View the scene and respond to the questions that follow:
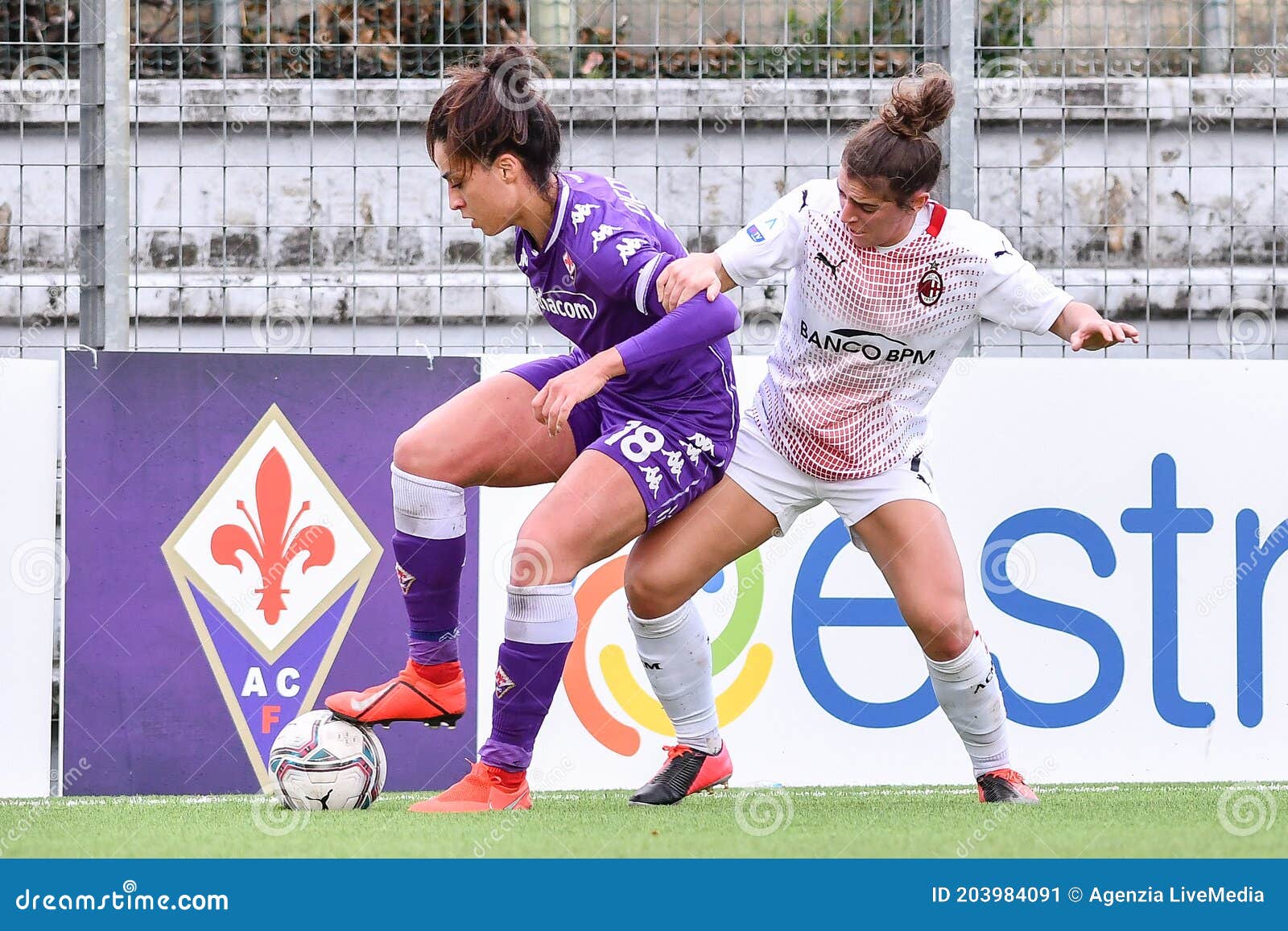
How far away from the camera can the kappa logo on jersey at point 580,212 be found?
3.39 m

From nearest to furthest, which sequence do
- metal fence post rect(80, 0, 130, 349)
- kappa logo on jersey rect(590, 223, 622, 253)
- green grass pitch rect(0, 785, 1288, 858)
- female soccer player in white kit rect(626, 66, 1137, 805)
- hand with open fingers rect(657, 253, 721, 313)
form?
green grass pitch rect(0, 785, 1288, 858)
hand with open fingers rect(657, 253, 721, 313)
kappa logo on jersey rect(590, 223, 622, 253)
female soccer player in white kit rect(626, 66, 1137, 805)
metal fence post rect(80, 0, 130, 349)

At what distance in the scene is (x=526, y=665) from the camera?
11.0 ft

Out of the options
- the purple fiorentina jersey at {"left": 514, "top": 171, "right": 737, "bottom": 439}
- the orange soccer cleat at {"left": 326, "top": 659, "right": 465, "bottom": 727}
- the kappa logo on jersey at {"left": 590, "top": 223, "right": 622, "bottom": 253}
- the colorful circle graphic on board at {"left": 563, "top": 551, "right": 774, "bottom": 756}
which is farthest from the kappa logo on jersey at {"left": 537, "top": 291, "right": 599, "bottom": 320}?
the colorful circle graphic on board at {"left": 563, "top": 551, "right": 774, "bottom": 756}

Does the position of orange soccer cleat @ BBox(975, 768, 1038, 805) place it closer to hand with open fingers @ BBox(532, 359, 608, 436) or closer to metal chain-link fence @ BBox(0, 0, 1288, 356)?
hand with open fingers @ BBox(532, 359, 608, 436)

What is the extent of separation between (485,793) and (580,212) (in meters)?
1.27

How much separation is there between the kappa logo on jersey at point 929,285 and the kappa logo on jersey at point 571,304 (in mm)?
750

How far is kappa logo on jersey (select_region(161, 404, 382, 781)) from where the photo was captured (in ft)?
15.5

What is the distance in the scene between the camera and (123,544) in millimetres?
4719

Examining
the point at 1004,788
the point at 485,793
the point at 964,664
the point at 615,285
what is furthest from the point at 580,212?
the point at 1004,788

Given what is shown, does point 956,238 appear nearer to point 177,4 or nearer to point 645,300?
point 645,300

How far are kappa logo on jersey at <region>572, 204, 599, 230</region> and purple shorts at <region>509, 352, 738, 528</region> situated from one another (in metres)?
0.37

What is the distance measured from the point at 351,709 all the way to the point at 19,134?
2658 mm

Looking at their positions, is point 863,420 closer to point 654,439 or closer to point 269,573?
point 654,439

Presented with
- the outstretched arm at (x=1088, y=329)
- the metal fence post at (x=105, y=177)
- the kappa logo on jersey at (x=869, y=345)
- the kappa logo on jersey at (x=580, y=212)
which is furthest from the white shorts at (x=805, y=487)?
the metal fence post at (x=105, y=177)
